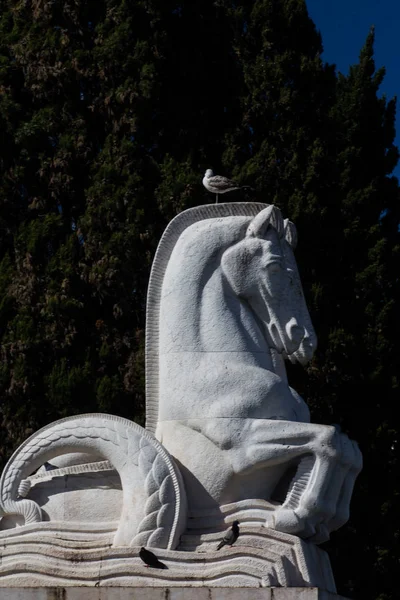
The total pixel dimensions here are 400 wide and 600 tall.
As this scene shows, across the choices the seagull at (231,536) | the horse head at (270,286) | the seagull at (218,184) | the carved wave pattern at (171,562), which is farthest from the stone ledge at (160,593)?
the seagull at (218,184)

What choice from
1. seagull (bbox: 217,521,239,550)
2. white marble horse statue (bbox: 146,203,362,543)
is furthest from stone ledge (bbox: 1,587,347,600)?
white marble horse statue (bbox: 146,203,362,543)

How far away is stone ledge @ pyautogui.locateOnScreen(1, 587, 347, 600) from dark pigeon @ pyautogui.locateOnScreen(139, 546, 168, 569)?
0.68 ft

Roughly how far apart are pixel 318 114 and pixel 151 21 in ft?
8.51

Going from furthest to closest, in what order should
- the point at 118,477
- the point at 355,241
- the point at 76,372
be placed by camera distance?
the point at 355,241
the point at 76,372
the point at 118,477

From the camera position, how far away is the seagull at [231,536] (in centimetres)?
858

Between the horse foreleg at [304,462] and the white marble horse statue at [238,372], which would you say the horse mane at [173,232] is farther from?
the horse foreleg at [304,462]

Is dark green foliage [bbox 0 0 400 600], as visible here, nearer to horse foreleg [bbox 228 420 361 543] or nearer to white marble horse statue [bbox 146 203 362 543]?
white marble horse statue [bbox 146 203 362 543]

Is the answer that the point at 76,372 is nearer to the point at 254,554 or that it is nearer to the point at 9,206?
the point at 9,206

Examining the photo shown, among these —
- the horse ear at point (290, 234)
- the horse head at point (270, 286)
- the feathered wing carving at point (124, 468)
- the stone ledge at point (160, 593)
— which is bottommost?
the stone ledge at point (160, 593)

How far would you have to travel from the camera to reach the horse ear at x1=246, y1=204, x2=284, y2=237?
9.69m

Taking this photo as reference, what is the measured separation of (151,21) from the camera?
17844 millimetres

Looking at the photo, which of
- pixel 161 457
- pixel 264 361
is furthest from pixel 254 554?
pixel 264 361

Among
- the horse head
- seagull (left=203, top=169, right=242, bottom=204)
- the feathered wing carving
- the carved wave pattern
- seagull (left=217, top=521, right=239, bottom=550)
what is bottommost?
the carved wave pattern

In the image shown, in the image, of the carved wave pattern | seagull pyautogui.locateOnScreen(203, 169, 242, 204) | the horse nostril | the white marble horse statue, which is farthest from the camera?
seagull pyautogui.locateOnScreen(203, 169, 242, 204)
